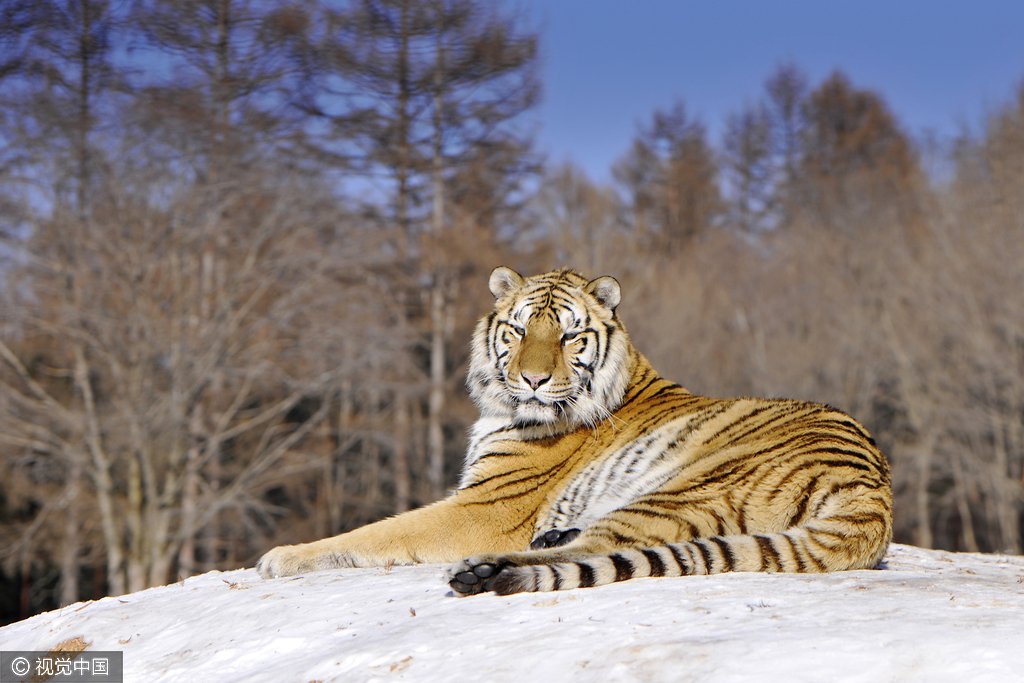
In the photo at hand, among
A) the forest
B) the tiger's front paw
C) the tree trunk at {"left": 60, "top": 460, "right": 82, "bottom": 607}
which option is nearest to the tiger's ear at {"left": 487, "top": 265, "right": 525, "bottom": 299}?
the tiger's front paw

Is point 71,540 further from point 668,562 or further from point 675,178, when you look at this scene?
point 675,178

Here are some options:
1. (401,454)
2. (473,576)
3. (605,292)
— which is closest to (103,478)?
(401,454)

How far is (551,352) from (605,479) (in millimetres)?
770

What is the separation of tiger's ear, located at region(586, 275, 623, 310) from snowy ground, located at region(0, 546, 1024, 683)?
1961 mm

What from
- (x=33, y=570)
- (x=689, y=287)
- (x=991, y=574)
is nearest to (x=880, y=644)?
(x=991, y=574)

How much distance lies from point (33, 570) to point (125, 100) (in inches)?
541

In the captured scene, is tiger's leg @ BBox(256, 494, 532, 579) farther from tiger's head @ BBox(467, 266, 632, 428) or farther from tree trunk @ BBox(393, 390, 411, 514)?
tree trunk @ BBox(393, 390, 411, 514)

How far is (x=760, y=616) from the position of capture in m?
3.13

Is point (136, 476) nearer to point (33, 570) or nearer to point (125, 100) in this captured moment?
point (125, 100)

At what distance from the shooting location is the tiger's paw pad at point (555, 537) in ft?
14.5

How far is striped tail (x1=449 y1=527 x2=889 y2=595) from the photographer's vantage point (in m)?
3.52

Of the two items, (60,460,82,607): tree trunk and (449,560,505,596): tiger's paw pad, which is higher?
(449,560,505,596): tiger's paw pad

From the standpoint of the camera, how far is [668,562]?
12.1ft

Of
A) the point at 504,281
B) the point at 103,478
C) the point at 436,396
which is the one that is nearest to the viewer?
the point at 504,281
